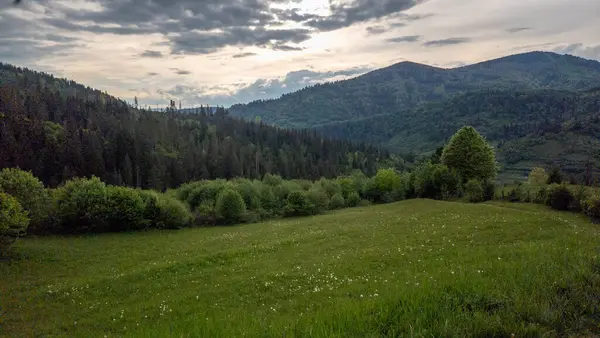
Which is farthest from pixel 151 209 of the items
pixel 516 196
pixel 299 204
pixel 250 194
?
pixel 516 196

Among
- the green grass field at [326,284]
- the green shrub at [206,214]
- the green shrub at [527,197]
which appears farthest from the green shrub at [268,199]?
the green shrub at [527,197]

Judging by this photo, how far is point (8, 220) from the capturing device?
116ft

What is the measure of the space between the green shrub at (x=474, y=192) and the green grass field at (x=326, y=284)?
3065 cm

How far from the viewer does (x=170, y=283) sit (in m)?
24.1

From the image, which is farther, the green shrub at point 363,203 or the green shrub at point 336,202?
the green shrub at point 363,203

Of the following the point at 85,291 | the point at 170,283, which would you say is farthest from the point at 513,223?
the point at 85,291

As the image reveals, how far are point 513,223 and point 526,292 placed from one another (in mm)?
29100

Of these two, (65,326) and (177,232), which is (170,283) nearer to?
(65,326)

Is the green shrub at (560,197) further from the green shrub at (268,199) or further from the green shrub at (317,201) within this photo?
the green shrub at (268,199)

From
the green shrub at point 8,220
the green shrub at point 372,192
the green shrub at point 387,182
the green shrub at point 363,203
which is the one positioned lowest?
the green shrub at point 363,203

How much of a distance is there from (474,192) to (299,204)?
38.1 meters

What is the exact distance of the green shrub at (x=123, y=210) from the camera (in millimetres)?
57781

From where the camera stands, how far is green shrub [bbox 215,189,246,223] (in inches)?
2906

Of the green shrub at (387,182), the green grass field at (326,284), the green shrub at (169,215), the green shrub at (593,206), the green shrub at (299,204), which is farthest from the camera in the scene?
the green shrub at (387,182)
